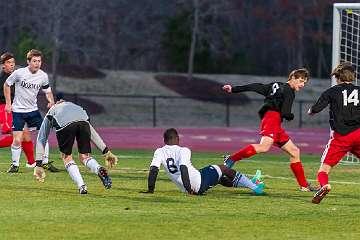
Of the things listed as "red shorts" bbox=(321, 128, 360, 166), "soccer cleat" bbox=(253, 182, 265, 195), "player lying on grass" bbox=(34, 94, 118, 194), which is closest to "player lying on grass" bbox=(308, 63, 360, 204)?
"red shorts" bbox=(321, 128, 360, 166)

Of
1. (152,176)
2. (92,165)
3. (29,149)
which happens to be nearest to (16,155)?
(29,149)

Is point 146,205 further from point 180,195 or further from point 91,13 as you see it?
point 91,13

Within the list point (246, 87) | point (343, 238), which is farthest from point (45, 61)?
point (343, 238)

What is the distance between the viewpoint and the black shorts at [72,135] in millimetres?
15571

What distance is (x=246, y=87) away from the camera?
16.4 m

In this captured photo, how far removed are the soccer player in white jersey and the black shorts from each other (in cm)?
328

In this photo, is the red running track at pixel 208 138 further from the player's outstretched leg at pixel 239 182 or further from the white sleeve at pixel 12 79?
the player's outstretched leg at pixel 239 182

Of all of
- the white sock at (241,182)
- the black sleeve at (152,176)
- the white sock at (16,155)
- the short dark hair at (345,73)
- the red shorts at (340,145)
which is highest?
the short dark hair at (345,73)

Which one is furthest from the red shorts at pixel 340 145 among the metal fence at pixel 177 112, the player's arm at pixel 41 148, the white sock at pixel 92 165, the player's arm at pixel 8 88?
the metal fence at pixel 177 112

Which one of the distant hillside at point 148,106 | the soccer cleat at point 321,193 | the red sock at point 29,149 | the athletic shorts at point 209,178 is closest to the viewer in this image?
the soccer cleat at point 321,193

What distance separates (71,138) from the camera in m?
15.6

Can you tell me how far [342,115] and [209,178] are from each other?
1945 mm

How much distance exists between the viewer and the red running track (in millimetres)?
31188

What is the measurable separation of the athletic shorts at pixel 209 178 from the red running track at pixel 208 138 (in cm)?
1315
